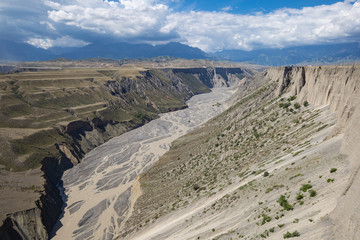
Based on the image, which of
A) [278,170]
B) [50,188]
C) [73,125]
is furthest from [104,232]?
[73,125]

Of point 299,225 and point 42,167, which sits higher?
point 42,167

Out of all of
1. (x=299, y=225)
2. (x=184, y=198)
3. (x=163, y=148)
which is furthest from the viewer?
(x=163, y=148)

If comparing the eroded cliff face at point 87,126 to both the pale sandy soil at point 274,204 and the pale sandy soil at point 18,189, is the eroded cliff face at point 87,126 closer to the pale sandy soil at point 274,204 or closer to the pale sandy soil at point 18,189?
the pale sandy soil at point 18,189

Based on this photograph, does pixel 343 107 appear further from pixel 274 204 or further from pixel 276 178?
pixel 274 204

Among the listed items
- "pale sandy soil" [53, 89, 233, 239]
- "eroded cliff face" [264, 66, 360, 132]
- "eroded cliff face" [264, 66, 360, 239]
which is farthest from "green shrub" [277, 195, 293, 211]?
"pale sandy soil" [53, 89, 233, 239]

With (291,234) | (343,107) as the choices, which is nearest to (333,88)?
(343,107)

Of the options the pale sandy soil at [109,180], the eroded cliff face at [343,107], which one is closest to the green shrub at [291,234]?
the eroded cliff face at [343,107]

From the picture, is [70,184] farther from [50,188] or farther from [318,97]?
[318,97]
